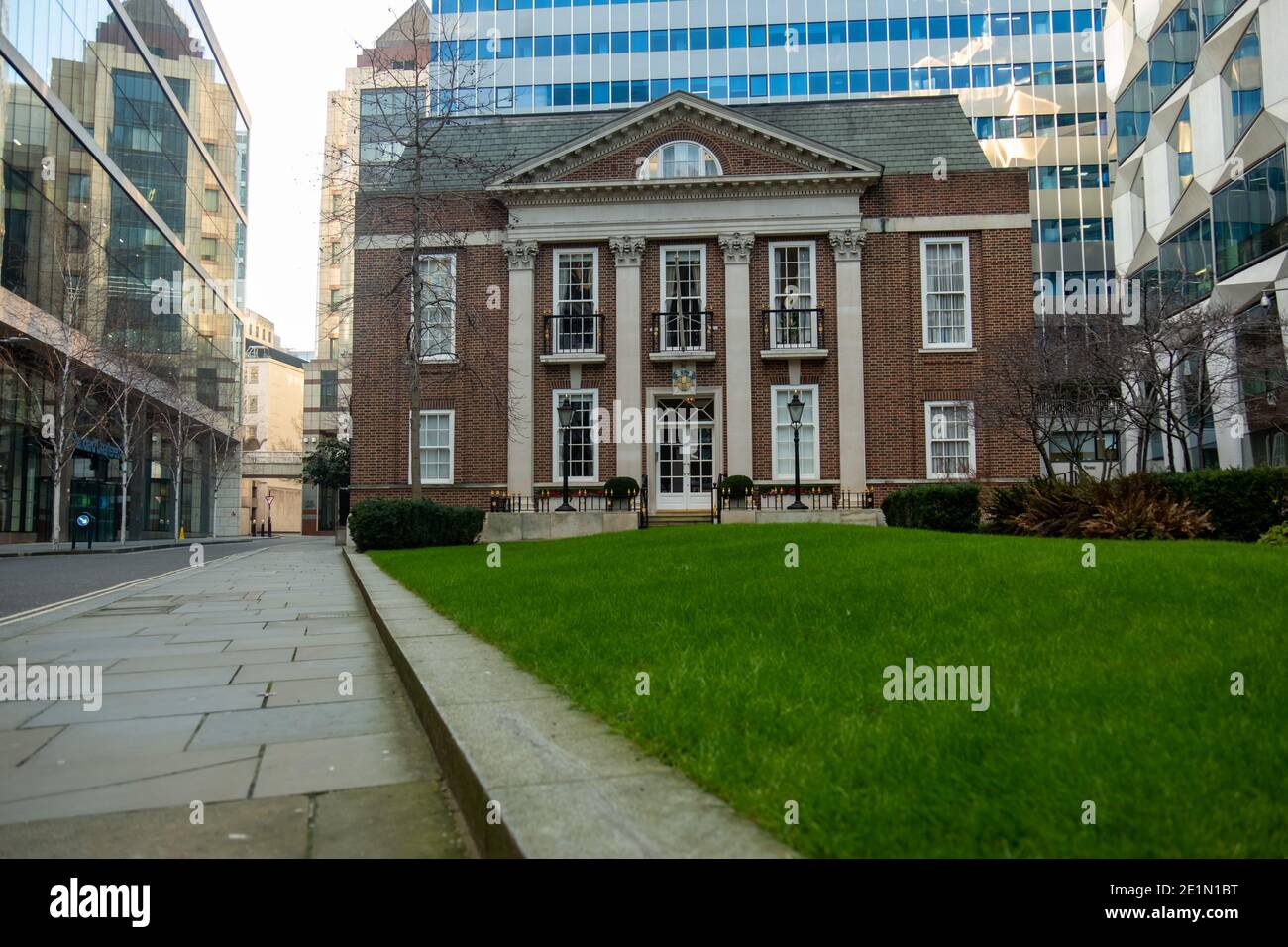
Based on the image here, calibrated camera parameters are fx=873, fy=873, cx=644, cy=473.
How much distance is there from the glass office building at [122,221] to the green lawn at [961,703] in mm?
29763

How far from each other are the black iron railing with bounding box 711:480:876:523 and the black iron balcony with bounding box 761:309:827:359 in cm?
419

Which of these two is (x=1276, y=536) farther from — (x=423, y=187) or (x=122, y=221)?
(x=122, y=221)

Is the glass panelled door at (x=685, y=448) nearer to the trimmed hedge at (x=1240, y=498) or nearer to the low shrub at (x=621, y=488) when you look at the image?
the low shrub at (x=621, y=488)

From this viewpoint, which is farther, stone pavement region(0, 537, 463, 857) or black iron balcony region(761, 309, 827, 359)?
black iron balcony region(761, 309, 827, 359)

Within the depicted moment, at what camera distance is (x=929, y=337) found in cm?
2645

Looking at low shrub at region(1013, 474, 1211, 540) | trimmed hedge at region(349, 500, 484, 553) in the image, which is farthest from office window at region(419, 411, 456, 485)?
low shrub at region(1013, 474, 1211, 540)

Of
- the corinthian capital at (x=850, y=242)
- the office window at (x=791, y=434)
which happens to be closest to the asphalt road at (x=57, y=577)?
the office window at (x=791, y=434)

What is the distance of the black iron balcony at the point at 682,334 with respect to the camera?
87.4 feet

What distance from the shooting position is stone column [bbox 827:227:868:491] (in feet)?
85.1

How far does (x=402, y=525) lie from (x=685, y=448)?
364 inches

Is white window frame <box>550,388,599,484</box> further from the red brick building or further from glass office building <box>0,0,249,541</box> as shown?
glass office building <box>0,0,249,541</box>

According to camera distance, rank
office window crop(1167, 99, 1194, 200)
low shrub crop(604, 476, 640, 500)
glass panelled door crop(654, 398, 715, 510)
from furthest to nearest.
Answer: office window crop(1167, 99, 1194, 200), glass panelled door crop(654, 398, 715, 510), low shrub crop(604, 476, 640, 500)
